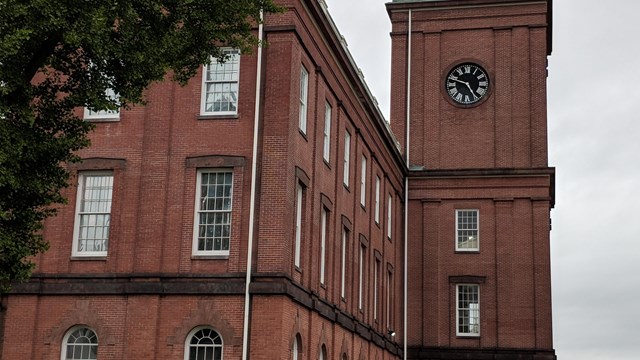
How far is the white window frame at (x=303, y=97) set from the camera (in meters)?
30.9

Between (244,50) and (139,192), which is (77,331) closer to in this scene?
(139,192)

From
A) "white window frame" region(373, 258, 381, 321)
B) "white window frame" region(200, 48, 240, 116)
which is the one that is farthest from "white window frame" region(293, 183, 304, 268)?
"white window frame" region(373, 258, 381, 321)

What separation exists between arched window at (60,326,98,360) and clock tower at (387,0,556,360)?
2264cm

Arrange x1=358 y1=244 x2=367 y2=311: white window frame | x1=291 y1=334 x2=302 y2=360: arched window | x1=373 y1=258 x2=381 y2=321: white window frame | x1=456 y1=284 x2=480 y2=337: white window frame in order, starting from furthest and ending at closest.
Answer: x1=456 y1=284 x2=480 y2=337: white window frame < x1=373 y1=258 x2=381 y2=321: white window frame < x1=358 y1=244 x2=367 y2=311: white window frame < x1=291 y1=334 x2=302 y2=360: arched window

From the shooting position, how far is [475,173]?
1971 inches

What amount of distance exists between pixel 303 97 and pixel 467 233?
20.6 metres

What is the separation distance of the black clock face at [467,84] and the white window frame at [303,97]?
70.6 ft

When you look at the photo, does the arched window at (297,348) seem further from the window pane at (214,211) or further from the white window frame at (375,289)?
the white window frame at (375,289)

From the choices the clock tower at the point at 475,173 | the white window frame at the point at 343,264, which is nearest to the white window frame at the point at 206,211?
the white window frame at the point at 343,264

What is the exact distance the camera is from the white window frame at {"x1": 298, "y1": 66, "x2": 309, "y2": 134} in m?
30.9

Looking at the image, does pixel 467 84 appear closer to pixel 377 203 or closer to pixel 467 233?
pixel 467 233

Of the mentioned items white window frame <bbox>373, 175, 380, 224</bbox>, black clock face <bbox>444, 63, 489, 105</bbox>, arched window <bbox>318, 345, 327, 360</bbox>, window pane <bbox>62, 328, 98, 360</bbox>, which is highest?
black clock face <bbox>444, 63, 489, 105</bbox>

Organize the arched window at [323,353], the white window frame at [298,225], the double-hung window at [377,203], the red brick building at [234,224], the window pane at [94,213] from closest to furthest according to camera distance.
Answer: the red brick building at [234,224] < the window pane at [94,213] < the white window frame at [298,225] < the arched window at [323,353] < the double-hung window at [377,203]

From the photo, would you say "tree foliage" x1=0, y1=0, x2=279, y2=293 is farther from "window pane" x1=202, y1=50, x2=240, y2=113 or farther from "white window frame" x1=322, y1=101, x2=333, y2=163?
"white window frame" x1=322, y1=101, x2=333, y2=163
